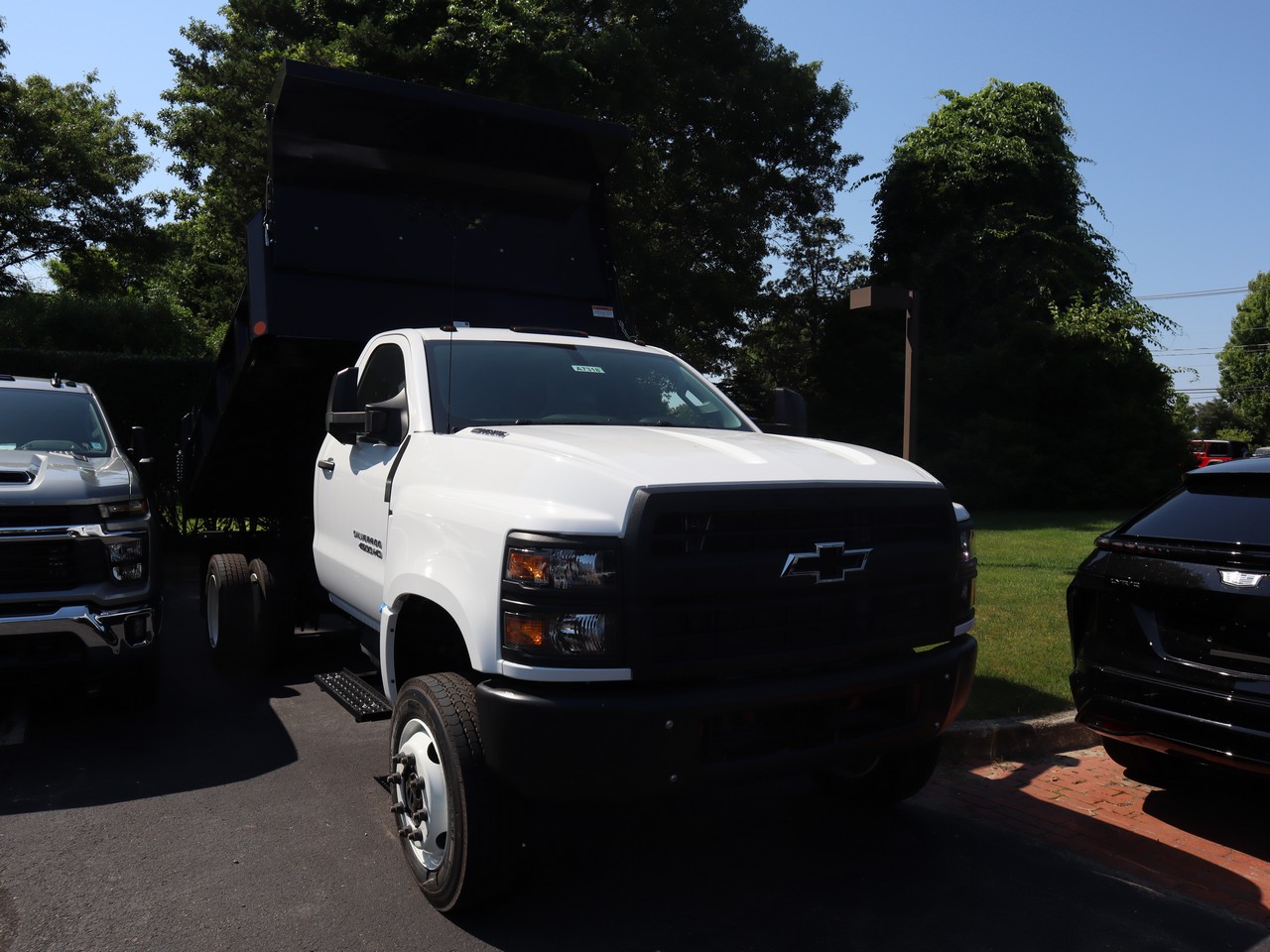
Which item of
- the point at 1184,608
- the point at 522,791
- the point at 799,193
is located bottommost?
the point at 522,791

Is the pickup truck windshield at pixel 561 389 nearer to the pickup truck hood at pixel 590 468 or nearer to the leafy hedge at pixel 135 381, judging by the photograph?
the pickup truck hood at pixel 590 468

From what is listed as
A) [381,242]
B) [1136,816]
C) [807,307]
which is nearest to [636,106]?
[807,307]

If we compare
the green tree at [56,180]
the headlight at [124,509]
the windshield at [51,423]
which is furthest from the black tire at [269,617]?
the green tree at [56,180]

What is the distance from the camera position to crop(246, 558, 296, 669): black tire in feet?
22.0

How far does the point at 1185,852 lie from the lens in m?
4.36

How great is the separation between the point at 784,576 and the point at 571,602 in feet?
2.43

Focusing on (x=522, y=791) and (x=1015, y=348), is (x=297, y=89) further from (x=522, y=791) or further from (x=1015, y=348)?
(x=1015, y=348)

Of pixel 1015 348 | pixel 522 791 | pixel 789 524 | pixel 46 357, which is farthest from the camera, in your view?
pixel 1015 348

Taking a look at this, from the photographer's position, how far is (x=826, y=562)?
3.46 meters

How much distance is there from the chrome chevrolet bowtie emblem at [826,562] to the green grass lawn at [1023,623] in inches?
102

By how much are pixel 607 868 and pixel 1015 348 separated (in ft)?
71.5

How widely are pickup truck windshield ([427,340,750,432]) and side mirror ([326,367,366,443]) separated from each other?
1.32 ft

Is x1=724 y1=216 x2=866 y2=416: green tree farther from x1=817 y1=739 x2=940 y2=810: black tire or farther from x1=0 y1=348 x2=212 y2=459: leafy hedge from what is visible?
x1=817 y1=739 x2=940 y2=810: black tire

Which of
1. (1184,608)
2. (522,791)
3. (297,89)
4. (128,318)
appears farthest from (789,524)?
(128,318)
